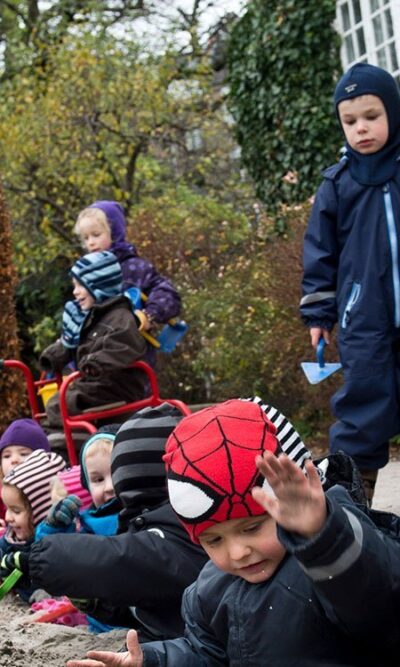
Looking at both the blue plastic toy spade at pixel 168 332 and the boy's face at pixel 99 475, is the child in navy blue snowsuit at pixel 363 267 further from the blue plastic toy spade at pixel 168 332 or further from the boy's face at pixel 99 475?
the blue plastic toy spade at pixel 168 332

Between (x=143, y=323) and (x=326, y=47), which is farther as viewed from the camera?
(x=326, y=47)

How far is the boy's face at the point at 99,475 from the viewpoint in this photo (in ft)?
14.5

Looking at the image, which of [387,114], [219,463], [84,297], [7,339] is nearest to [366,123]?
[387,114]

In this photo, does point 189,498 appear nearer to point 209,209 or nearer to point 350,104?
point 350,104

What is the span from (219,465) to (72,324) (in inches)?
161

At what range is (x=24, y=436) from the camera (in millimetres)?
5605

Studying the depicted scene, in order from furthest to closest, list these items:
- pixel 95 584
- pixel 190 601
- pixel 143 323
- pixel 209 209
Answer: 1. pixel 209 209
2. pixel 143 323
3. pixel 95 584
4. pixel 190 601

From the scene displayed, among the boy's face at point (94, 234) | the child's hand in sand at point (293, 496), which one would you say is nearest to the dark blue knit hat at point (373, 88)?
the boy's face at point (94, 234)

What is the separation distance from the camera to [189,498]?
8.56 feet

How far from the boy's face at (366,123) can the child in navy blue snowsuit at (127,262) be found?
221cm

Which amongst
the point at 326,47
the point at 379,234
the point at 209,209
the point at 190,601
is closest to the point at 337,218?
the point at 379,234

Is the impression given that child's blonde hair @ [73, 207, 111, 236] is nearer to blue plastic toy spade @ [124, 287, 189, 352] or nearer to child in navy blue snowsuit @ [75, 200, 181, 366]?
child in navy blue snowsuit @ [75, 200, 181, 366]

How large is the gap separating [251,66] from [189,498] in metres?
10.0

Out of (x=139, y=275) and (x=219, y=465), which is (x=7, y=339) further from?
(x=219, y=465)
